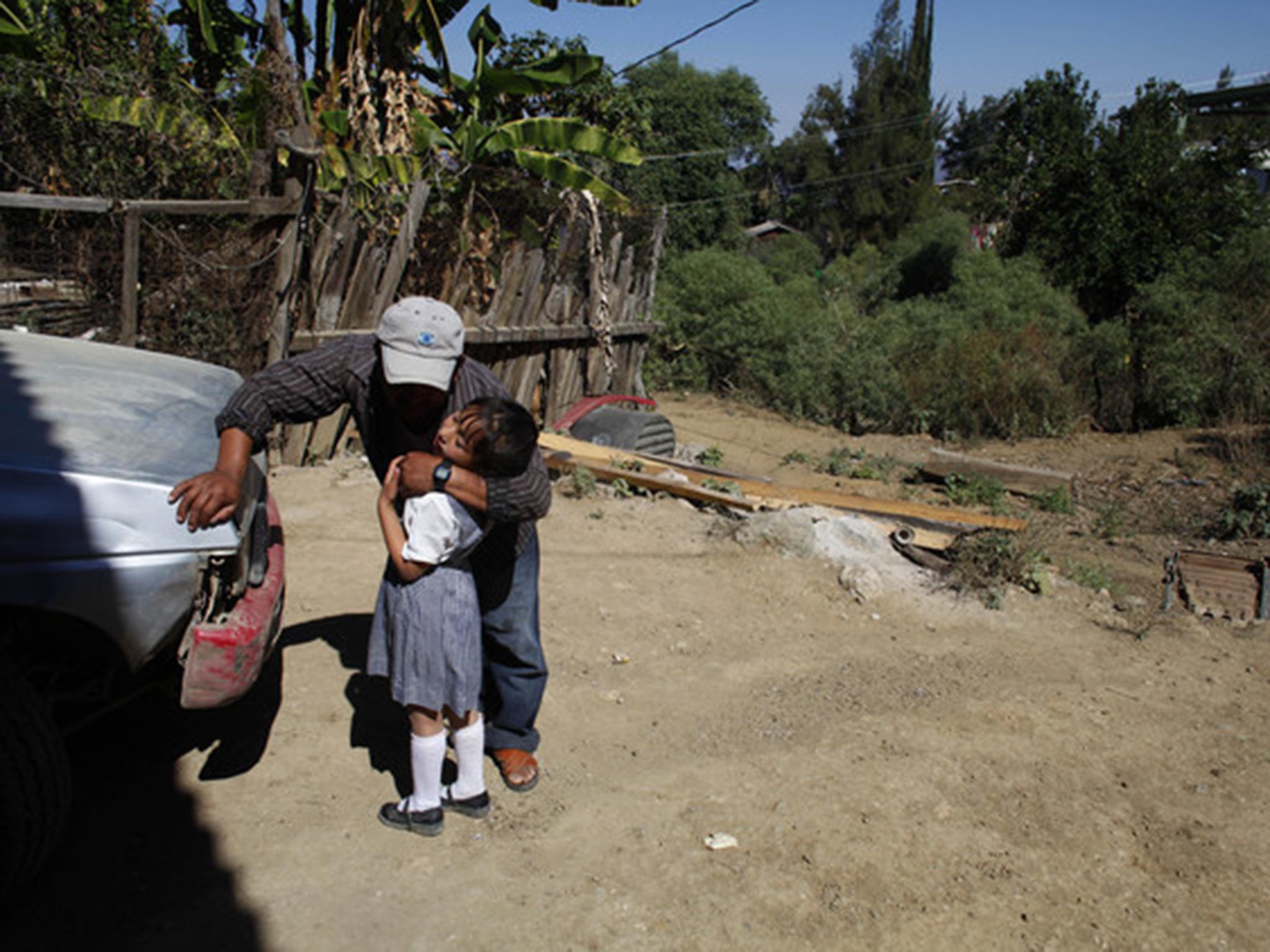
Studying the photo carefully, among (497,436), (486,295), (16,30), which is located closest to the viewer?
(497,436)

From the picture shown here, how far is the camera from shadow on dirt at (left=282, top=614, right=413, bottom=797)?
349cm

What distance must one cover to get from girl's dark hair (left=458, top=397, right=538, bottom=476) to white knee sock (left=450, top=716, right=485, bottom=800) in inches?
33.1

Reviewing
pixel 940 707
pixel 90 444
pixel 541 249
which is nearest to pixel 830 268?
pixel 541 249

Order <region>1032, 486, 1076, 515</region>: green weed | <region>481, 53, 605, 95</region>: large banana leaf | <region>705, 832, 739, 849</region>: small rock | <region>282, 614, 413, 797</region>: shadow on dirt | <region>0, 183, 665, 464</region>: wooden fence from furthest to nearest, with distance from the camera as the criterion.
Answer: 1. <region>481, 53, 605, 95</region>: large banana leaf
2. <region>1032, 486, 1076, 515</region>: green weed
3. <region>0, 183, 665, 464</region>: wooden fence
4. <region>282, 614, 413, 797</region>: shadow on dirt
5. <region>705, 832, 739, 849</region>: small rock

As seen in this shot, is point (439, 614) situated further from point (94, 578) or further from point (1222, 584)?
point (1222, 584)

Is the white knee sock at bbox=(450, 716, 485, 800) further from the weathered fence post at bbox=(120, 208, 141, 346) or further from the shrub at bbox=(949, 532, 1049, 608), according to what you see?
the weathered fence post at bbox=(120, 208, 141, 346)

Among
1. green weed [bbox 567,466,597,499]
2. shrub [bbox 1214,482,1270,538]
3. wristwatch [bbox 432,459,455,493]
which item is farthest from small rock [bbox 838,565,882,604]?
shrub [bbox 1214,482,1270,538]

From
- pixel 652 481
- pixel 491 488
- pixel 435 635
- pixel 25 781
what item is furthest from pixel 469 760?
pixel 652 481

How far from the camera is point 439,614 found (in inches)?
113

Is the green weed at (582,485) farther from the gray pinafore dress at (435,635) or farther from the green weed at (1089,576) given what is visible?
the gray pinafore dress at (435,635)

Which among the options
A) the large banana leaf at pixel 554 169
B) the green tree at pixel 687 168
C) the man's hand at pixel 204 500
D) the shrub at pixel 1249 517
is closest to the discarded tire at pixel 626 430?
the large banana leaf at pixel 554 169

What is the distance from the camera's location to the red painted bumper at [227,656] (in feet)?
8.62

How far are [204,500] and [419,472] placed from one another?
55 centimetres

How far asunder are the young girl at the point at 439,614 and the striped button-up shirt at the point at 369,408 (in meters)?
0.10
